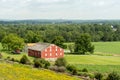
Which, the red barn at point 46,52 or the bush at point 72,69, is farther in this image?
the red barn at point 46,52

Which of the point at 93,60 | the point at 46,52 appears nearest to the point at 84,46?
the point at 46,52

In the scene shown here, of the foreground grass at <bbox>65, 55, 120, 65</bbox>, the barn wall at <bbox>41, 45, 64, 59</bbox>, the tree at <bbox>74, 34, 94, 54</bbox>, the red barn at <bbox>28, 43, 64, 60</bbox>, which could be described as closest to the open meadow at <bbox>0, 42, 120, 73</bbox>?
the foreground grass at <bbox>65, 55, 120, 65</bbox>

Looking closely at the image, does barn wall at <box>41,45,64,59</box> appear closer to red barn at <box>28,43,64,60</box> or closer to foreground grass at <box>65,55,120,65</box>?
red barn at <box>28,43,64,60</box>

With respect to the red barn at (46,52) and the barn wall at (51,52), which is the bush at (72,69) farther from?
the barn wall at (51,52)

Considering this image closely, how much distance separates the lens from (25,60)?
60844 mm

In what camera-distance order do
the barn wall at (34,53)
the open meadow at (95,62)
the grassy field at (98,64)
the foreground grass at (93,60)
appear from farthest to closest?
1. the barn wall at (34,53)
2. the foreground grass at (93,60)
3. the open meadow at (95,62)
4. the grassy field at (98,64)

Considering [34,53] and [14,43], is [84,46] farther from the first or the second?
[14,43]

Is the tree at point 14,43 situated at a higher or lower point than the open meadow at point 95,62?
higher

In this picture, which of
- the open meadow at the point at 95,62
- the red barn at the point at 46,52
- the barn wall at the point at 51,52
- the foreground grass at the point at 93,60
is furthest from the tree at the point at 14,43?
the foreground grass at the point at 93,60

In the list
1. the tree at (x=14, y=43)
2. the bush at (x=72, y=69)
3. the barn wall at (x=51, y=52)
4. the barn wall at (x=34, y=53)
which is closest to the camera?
the bush at (x=72, y=69)

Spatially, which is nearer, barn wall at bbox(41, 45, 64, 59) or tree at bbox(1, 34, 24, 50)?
barn wall at bbox(41, 45, 64, 59)

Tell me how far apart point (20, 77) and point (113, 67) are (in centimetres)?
3754

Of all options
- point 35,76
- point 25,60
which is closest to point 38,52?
point 25,60

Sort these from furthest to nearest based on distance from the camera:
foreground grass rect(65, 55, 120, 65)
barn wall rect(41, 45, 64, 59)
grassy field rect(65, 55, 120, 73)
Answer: barn wall rect(41, 45, 64, 59)
foreground grass rect(65, 55, 120, 65)
grassy field rect(65, 55, 120, 73)
